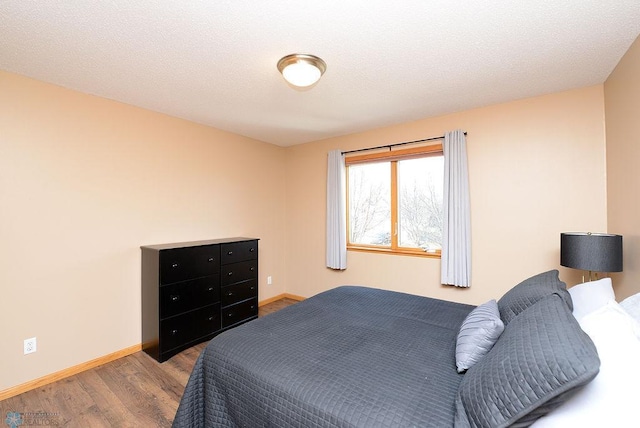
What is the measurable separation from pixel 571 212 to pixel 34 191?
4.66 meters

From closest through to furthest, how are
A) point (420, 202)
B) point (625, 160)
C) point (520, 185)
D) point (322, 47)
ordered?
point (322, 47) < point (625, 160) < point (520, 185) < point (420, 202)

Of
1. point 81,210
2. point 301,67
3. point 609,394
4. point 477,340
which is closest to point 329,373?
point 477,340

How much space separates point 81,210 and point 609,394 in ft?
11.5

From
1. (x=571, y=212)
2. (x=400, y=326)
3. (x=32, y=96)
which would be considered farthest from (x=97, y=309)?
(x=571, y=212)

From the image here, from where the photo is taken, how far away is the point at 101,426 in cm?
185

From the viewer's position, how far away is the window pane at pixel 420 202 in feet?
11.2

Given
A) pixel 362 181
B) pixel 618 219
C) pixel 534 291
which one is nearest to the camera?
pixel 534 291

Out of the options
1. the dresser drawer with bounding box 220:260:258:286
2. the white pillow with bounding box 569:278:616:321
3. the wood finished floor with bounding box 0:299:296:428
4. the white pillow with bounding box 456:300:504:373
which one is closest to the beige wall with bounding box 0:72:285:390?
the wood finished floor with bounding box 0:299:296:428

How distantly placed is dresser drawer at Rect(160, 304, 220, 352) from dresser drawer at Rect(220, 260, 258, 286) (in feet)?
1.01

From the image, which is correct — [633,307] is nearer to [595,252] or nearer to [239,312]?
[595,252]

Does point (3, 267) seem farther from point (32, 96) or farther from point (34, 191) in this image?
point (32, 96)

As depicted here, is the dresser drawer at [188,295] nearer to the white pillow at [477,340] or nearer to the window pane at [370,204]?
the window pane at [370,204]

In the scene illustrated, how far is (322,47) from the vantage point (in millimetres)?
1907

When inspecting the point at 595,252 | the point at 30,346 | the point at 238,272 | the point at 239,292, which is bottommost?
the point at 30,346
